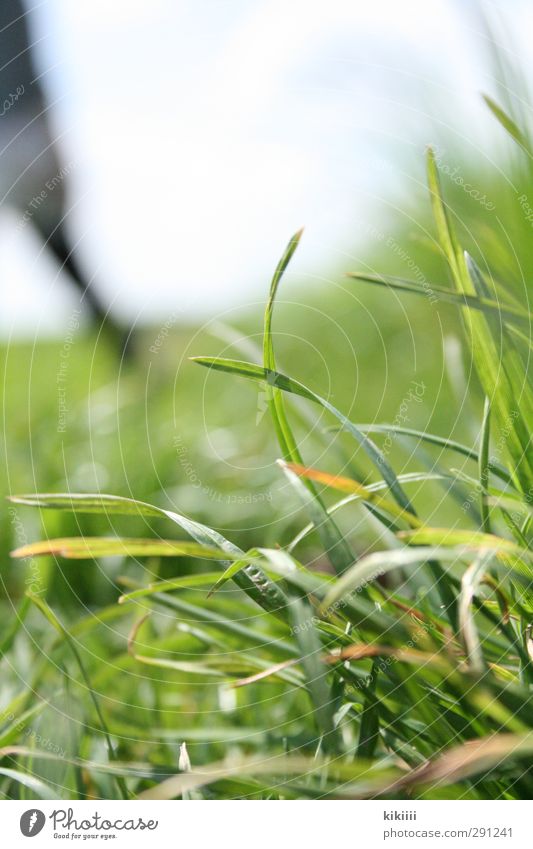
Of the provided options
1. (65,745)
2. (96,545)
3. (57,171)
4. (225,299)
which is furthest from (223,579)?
(57,171)

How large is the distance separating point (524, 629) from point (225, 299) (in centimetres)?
44

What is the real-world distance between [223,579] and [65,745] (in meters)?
0.19

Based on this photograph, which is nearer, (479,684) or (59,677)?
(479,684)

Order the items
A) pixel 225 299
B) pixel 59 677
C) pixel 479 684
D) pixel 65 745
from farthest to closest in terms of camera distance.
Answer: pixel 225 299, pixel 59 677, pixel 65 745, pixel 479 684

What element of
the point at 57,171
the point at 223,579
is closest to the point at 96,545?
the point at 223,579

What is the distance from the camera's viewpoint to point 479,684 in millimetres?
358

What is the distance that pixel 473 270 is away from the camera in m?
0.44

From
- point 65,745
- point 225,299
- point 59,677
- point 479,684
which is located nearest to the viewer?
point 479,684

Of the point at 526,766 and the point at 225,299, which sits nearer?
the point at 526,766

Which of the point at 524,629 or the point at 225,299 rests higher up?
the point at 225,299

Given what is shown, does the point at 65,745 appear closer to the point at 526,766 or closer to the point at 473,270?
the point at 526,766

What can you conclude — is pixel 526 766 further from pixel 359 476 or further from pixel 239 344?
pixel 239 344

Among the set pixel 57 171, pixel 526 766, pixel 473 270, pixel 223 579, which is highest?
pixel 57 171

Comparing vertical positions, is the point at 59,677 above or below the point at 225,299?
below
